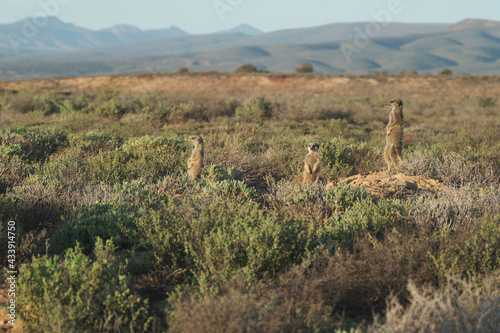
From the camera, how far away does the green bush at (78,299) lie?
3.07m

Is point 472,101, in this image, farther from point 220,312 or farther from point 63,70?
point 63,70

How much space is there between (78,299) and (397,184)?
16.1 feet

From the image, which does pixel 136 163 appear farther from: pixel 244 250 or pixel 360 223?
pixel 360 223

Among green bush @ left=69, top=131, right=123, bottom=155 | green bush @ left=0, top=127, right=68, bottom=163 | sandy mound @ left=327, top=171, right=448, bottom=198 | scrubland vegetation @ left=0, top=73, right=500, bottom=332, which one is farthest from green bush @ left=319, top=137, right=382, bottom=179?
green bush @ left=0, top=127, right=68, bottom=163

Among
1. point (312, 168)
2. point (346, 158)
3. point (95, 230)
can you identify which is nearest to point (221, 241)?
point (95, 230)

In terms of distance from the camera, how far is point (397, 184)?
653 centimetres

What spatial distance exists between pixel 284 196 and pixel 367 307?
2.31 m

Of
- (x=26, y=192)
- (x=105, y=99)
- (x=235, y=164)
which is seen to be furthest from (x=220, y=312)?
(x=105, y=99)

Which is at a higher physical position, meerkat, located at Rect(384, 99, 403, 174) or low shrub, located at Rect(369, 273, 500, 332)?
meerkat, located at Rect(384, 99, 403, 174)

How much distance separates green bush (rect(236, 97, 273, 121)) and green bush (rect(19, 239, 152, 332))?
15.2 m

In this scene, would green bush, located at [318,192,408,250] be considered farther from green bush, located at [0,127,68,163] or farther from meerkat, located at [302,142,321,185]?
green bush, located at [0,127,68,163]

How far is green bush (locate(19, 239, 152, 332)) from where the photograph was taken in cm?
307

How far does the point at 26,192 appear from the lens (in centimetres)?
560

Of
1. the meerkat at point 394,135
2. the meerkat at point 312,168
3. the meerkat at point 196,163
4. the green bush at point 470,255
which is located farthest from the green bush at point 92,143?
the green bush at point 470,255
